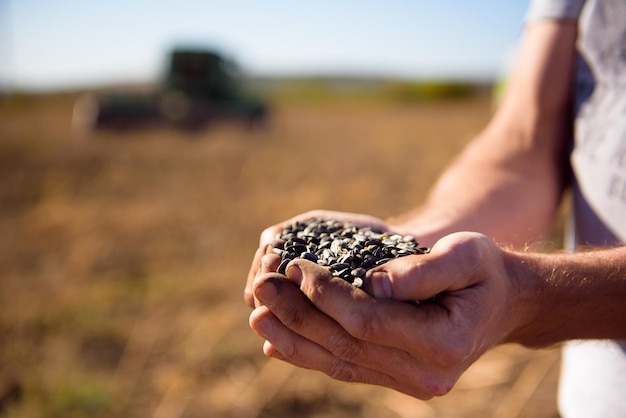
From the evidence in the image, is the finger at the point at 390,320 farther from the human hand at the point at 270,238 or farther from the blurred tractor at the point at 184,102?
the blurred tractor at the point at 184,102

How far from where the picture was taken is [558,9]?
72.1 inches

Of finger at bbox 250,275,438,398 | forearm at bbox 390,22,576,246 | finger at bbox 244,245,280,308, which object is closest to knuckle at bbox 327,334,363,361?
finger at bbox 250,275,438,398

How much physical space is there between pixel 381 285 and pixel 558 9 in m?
1.23

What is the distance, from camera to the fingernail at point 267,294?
1.26 meters

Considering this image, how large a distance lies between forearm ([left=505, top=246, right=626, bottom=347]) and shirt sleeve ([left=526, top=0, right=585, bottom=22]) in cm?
88

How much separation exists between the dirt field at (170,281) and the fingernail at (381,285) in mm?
1980

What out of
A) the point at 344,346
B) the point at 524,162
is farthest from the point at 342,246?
the point at 524,162

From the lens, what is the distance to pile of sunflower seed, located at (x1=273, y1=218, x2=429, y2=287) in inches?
54.4

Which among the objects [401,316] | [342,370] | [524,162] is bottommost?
[342,370]

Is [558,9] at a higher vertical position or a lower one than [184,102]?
higher

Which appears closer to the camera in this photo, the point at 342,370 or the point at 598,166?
the point at 342,370

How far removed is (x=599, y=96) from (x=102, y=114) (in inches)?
518

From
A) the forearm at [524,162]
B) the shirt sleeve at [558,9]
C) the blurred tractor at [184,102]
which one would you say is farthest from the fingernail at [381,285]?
the blurred tractor at [184,102]

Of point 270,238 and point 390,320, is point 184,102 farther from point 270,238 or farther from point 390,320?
point 390,320
